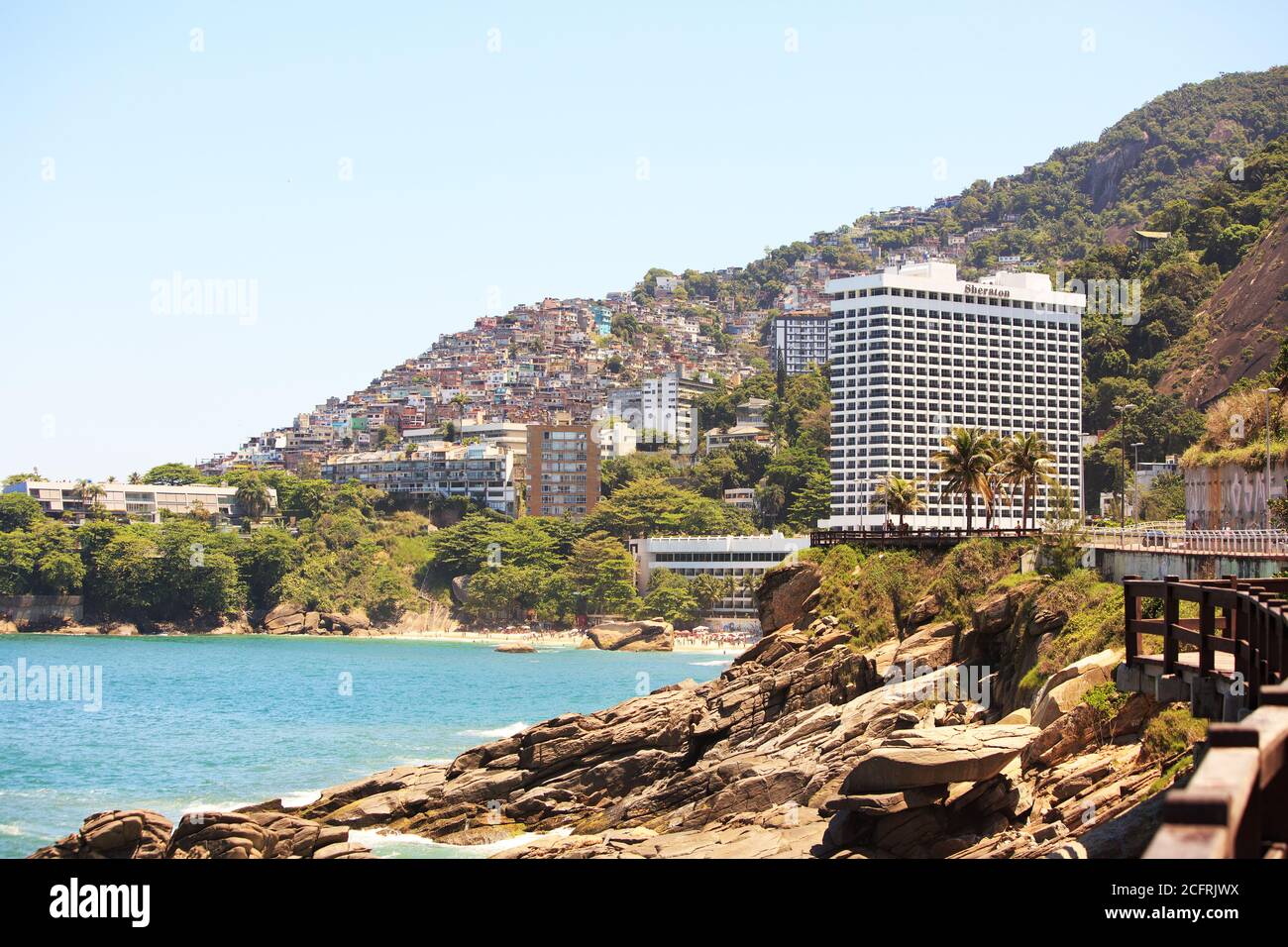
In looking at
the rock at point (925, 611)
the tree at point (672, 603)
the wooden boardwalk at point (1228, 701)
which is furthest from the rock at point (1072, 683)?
the tree at point (672, 603)

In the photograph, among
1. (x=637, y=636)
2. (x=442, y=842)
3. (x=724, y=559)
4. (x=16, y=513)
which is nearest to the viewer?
(x=442, y=842)

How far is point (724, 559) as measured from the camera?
159 m

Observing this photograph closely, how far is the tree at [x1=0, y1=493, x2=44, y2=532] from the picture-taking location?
602ft

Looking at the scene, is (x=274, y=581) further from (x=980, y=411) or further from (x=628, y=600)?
(x=980, y=411)

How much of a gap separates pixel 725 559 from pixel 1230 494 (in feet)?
346

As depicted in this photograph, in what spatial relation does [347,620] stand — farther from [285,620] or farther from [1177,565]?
[1177,565]

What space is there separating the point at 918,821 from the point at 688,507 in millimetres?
150191

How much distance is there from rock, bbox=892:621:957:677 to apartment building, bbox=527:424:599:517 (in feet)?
489

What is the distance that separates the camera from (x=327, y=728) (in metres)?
81.6

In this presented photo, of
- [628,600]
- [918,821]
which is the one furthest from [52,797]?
[628,600]

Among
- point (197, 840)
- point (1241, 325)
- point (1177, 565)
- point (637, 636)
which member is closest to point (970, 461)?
point (1177, 565)

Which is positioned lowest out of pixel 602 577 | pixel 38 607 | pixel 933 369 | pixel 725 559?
pixel 38 607

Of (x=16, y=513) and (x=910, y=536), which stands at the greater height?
(x=910, y=536)
